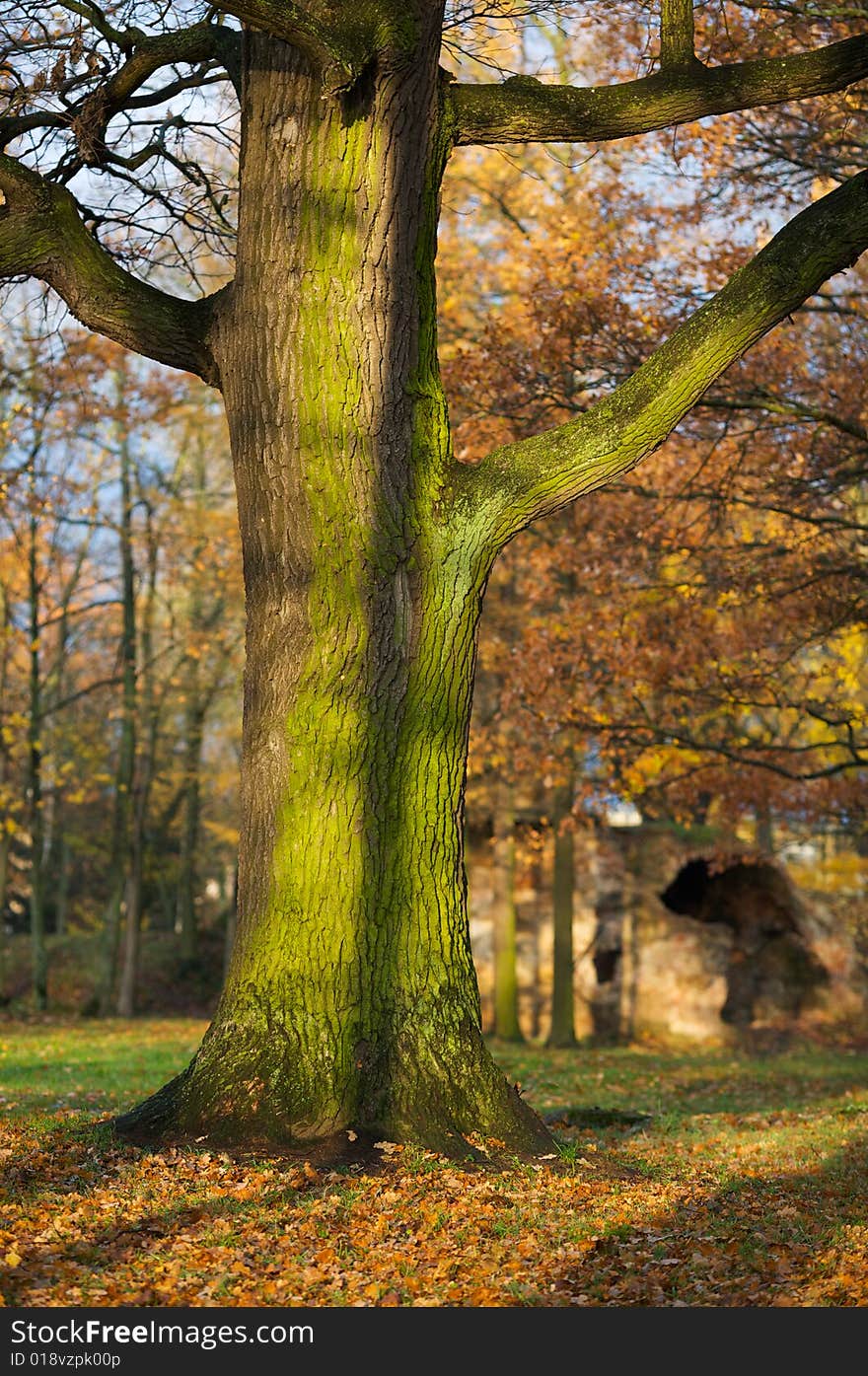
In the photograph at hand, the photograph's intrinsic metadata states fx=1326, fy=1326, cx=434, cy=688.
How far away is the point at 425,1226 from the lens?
18.9ft

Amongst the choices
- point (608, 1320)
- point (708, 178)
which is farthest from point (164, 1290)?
point (708, 178)

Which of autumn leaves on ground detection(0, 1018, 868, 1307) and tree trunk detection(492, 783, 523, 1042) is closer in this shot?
autumn leaves on ground detection(0, 1018, 868, 1307)

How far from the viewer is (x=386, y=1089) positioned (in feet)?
22.8

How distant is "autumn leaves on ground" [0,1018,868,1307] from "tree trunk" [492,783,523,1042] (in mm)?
13184

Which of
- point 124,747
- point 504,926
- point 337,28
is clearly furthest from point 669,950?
point 337,28

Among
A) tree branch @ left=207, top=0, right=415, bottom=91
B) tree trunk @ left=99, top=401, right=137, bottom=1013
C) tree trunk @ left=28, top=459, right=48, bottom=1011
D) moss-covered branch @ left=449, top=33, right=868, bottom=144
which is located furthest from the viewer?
tree trunk @ left=99, top=401, right=137, bottom=1013

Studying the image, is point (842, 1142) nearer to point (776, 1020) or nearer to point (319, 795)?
Result: point (319, 795)

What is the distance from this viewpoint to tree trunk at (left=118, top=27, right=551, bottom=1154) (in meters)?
7.02

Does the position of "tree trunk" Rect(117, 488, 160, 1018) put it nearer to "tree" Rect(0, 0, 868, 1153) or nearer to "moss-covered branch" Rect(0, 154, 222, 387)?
"moss-covered branch" Rect(0, 154, 222, 387)

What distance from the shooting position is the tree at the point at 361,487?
7.03m

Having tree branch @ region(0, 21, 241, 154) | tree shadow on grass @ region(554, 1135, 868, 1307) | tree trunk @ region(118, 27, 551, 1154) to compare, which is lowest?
tree shadow on grass @ region(554, 1135, 868, 1307)

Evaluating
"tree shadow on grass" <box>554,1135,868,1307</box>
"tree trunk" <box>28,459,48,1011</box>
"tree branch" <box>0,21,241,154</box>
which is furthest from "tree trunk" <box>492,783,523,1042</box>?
"tree shadow on grass" <box>554,1135,868,1307</box>

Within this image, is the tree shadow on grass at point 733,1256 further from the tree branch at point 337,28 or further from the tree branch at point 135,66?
the tree branch at point 135,66

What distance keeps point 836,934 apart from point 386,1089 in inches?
818
